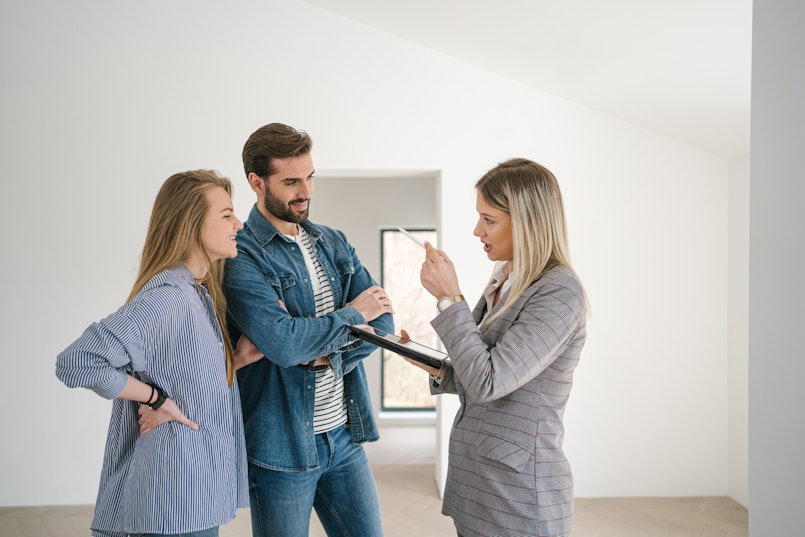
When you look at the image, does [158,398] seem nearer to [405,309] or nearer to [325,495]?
[325,495]

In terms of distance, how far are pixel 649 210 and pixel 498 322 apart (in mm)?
3268

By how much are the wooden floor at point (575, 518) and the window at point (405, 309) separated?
8.22 feet

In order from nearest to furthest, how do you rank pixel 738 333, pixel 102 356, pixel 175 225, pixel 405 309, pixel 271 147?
1. pixel 102 356
2. pixel 175 225
3. pixel 271 147
4. pixel 738 333
5. pixel 405 309

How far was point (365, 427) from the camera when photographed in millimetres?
1978

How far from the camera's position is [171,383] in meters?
1.58

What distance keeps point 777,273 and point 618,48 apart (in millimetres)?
2257

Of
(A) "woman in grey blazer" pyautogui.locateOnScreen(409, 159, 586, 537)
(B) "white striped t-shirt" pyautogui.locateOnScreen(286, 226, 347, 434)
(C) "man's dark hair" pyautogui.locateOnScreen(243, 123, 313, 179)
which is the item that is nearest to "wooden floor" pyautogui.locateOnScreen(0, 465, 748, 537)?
(B) "white striped t-shirt" pyautogui.locateOnScreen(286, 226, 347, 434)

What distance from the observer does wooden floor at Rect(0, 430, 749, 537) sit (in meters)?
3.94

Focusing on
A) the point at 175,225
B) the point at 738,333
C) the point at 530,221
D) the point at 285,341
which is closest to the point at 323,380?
the point at 285,341

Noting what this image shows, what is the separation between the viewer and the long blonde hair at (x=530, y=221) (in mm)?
1586

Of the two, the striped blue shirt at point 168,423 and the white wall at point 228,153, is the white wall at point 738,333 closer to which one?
the white wall at point 228,153

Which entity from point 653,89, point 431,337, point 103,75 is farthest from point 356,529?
point 431,337

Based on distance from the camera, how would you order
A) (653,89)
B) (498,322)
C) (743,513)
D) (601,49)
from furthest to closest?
1. (743,513)
2. (653,89)
3. (601,49)
4. (498,322)

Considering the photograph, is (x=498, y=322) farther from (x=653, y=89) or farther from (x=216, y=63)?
(x=216, y=63)
